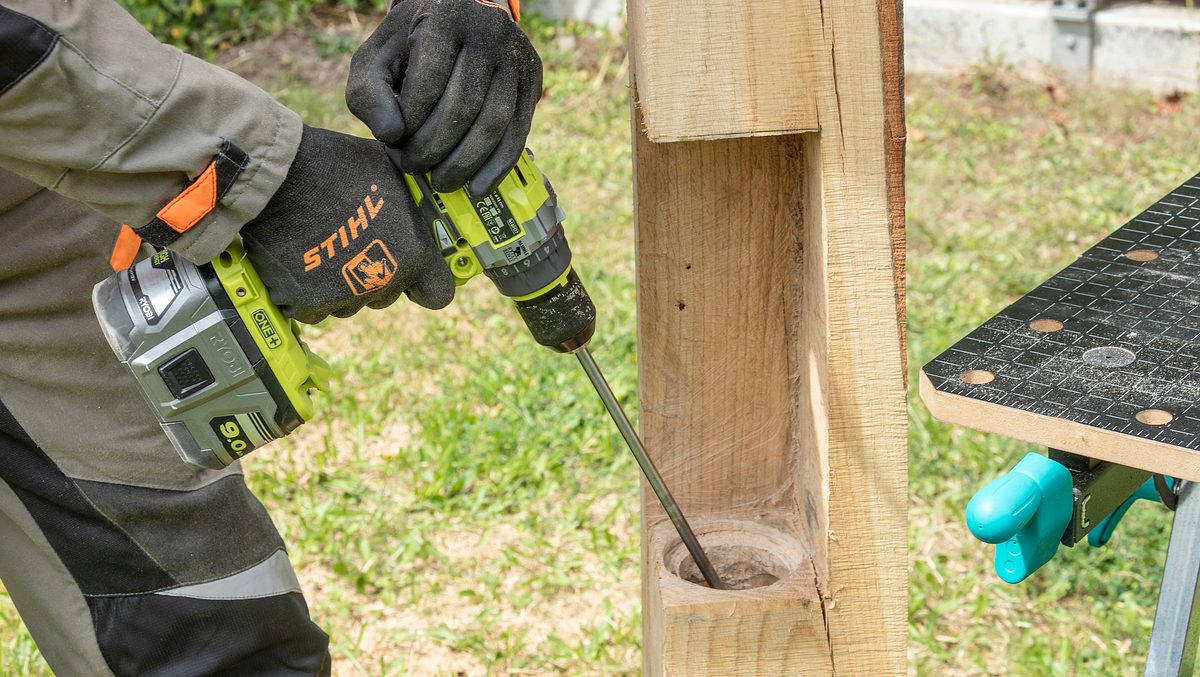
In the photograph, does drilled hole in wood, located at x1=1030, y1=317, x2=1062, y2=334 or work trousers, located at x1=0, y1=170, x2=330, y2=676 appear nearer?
drilled hole in wood, located at x1=1030, y1=317, x2=1062, y2=334

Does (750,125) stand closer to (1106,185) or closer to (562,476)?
(562,476)

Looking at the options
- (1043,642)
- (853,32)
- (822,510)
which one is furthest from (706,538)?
(1043,642)

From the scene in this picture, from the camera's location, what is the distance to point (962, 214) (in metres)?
3.92

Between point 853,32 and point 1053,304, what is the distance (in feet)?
1.88

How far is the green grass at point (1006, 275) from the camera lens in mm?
2336

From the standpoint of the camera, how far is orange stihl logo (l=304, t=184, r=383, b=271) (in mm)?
1339

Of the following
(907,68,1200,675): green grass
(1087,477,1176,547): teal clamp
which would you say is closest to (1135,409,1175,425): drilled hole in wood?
(1087,477,1176,547): teal clamp

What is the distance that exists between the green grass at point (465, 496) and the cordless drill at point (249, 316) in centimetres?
108

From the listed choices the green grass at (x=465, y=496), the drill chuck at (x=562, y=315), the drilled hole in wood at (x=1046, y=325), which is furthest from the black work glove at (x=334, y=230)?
the green grass at (x=465, y=496)

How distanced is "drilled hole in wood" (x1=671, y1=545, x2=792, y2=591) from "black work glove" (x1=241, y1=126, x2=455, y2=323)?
1.65 ft

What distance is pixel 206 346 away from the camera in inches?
54.6

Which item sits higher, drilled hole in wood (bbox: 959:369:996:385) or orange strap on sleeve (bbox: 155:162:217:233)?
orange strap on sleeve (bbox: 155:162:217:233)

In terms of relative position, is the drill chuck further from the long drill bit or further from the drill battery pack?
the drill battery pack

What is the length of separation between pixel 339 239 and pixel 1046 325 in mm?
862
